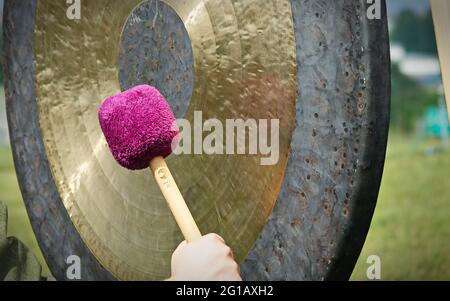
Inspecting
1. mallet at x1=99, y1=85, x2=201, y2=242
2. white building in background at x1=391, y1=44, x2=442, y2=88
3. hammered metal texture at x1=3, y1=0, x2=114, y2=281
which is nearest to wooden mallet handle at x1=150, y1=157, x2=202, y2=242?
mallet at x1=99, y1=85, x2=201, y2=242

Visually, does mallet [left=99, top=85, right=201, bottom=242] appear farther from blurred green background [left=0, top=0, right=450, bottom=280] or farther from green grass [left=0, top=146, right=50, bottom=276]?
green grass [left=0, top=146, right=50, bottom=276]

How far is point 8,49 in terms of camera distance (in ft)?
8.15

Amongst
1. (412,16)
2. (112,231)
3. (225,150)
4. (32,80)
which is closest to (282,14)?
(225,150)

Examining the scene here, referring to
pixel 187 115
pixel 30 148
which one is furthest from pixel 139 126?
pixel 30 148

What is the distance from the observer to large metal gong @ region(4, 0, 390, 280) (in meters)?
1.66

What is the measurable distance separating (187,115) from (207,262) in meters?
0.46

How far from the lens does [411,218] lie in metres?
3.75

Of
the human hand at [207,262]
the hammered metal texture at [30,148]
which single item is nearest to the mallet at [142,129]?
the human hand at [207,262]

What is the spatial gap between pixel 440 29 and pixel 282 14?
297mm

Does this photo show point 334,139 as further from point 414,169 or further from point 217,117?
point 414,169

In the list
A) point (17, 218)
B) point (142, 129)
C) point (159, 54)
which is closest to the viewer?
point (142, 129)

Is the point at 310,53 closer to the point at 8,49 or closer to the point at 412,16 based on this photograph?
the point at 8,49

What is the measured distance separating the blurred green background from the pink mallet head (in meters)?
1.86

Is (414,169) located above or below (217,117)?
below
